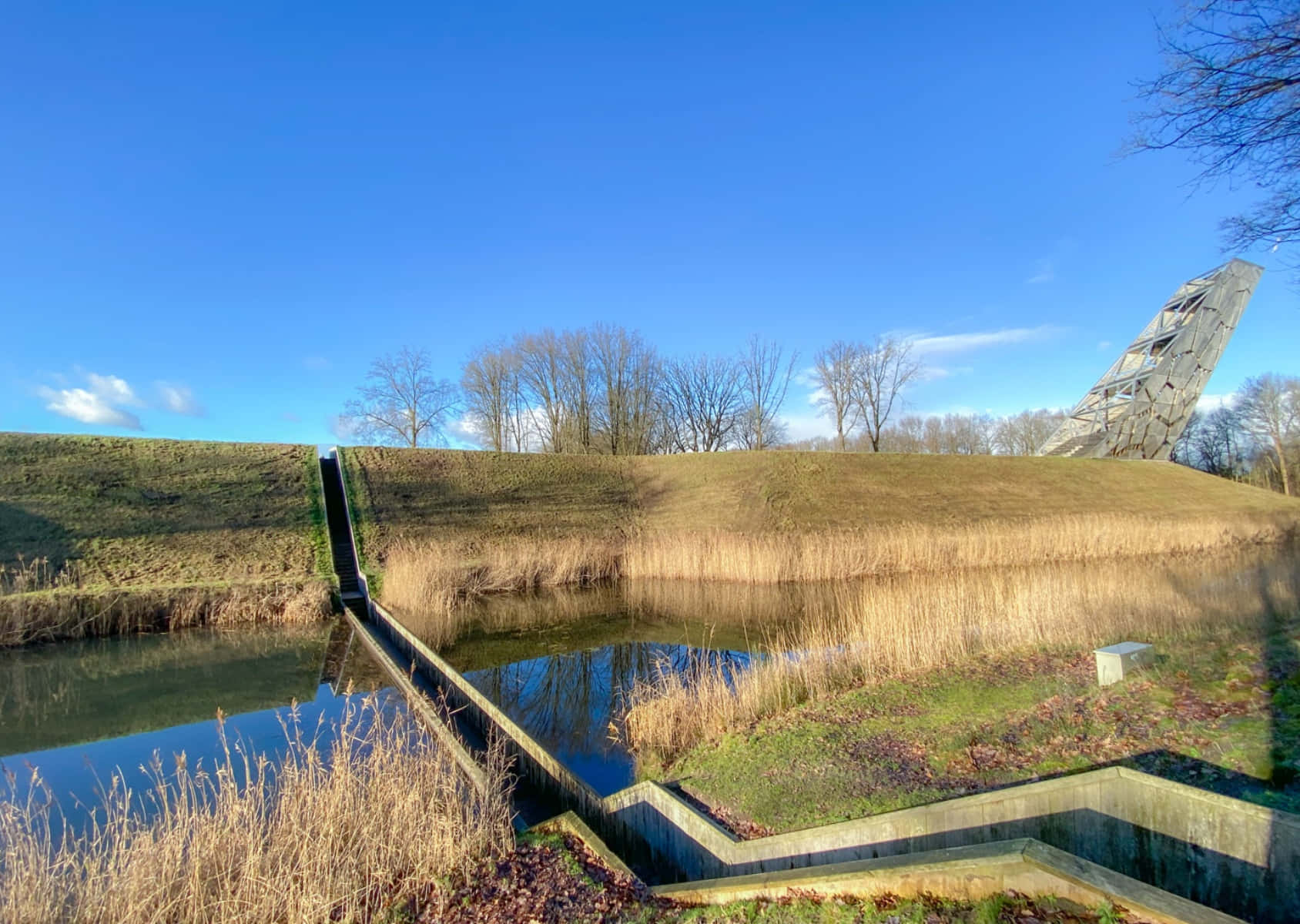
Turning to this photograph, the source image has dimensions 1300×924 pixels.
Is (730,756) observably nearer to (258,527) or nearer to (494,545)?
(494,545)

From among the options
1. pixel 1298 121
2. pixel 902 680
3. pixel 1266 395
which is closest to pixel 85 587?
pixel 902 680

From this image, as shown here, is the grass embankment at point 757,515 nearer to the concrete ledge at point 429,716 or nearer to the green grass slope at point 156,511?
the green grass slope at point 156,511

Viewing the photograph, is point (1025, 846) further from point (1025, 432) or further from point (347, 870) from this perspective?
point (1025, 432)

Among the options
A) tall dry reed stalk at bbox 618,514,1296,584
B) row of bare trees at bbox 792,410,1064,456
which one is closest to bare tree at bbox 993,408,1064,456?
row of bare trees at bbox 792,410,1064,456

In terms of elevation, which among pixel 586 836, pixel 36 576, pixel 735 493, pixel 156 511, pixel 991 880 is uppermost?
pixel 156 511

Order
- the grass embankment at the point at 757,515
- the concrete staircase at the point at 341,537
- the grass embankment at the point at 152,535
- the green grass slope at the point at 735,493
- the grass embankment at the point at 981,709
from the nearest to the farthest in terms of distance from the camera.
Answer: the grass embankment at the point at 981,709 < the grass embankment at the point at 152,535 < the concrete staircase at the point at 341,537 < the grass embankment at the point at 757,515 < the green grass slope at the point at 735,493

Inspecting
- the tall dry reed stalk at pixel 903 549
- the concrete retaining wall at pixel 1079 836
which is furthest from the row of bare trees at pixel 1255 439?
the concrete retaining wall at pixel 1079 836

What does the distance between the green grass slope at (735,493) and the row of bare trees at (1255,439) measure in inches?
450

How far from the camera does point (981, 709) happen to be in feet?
14.7

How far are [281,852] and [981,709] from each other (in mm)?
4357

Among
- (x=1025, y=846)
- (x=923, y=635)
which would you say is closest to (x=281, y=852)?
(x=1025, y=846)

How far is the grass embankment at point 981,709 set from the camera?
339cm

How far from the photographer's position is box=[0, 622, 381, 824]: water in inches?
225

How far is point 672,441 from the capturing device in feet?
128
